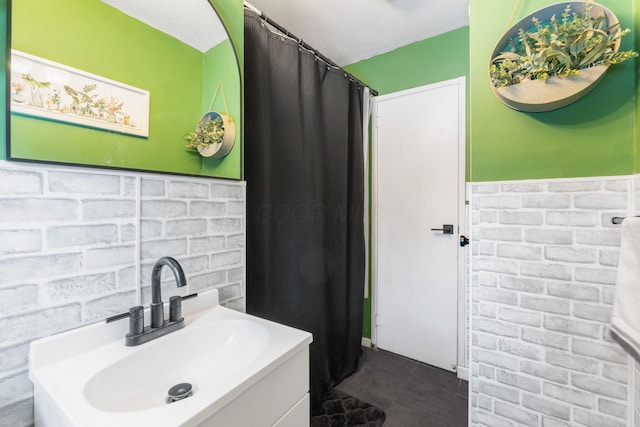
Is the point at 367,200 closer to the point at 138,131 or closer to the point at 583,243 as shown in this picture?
the point at 583,243

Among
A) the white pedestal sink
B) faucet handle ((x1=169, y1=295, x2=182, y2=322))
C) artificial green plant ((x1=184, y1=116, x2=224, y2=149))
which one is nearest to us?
the white pedestal sink

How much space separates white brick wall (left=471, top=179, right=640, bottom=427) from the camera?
0.96 metres

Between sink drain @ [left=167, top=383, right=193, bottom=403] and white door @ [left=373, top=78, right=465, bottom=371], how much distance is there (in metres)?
1.73

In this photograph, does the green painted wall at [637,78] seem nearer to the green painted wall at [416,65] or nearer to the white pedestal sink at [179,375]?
the green painted wall at [416,65]

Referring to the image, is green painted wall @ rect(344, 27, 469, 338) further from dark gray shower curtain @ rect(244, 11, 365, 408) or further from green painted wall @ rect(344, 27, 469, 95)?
dark gray shower curtain @ rect(244, 11, 365, 408)

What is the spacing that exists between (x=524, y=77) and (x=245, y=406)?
56.6 inches

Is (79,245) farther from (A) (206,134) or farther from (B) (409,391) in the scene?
(B) (409,391)

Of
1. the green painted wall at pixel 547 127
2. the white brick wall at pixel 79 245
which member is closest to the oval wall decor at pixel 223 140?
the white brick wall at pixel 79 245

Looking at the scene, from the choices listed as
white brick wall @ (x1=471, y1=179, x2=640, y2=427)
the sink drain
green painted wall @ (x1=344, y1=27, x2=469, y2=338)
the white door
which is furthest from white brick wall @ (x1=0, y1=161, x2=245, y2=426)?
green painted wall @ (x1=344, y1=27, x2=469, y2=338)

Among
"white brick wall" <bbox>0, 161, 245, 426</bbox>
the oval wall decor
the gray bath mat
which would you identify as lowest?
the gray bath mat

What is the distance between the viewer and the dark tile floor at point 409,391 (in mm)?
1515

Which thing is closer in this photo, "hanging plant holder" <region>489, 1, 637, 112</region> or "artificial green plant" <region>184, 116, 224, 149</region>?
"hanging plant holder" <region>489, 1, 637, 112</region>

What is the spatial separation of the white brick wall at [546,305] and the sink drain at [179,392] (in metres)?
1.18

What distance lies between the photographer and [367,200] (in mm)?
2234
